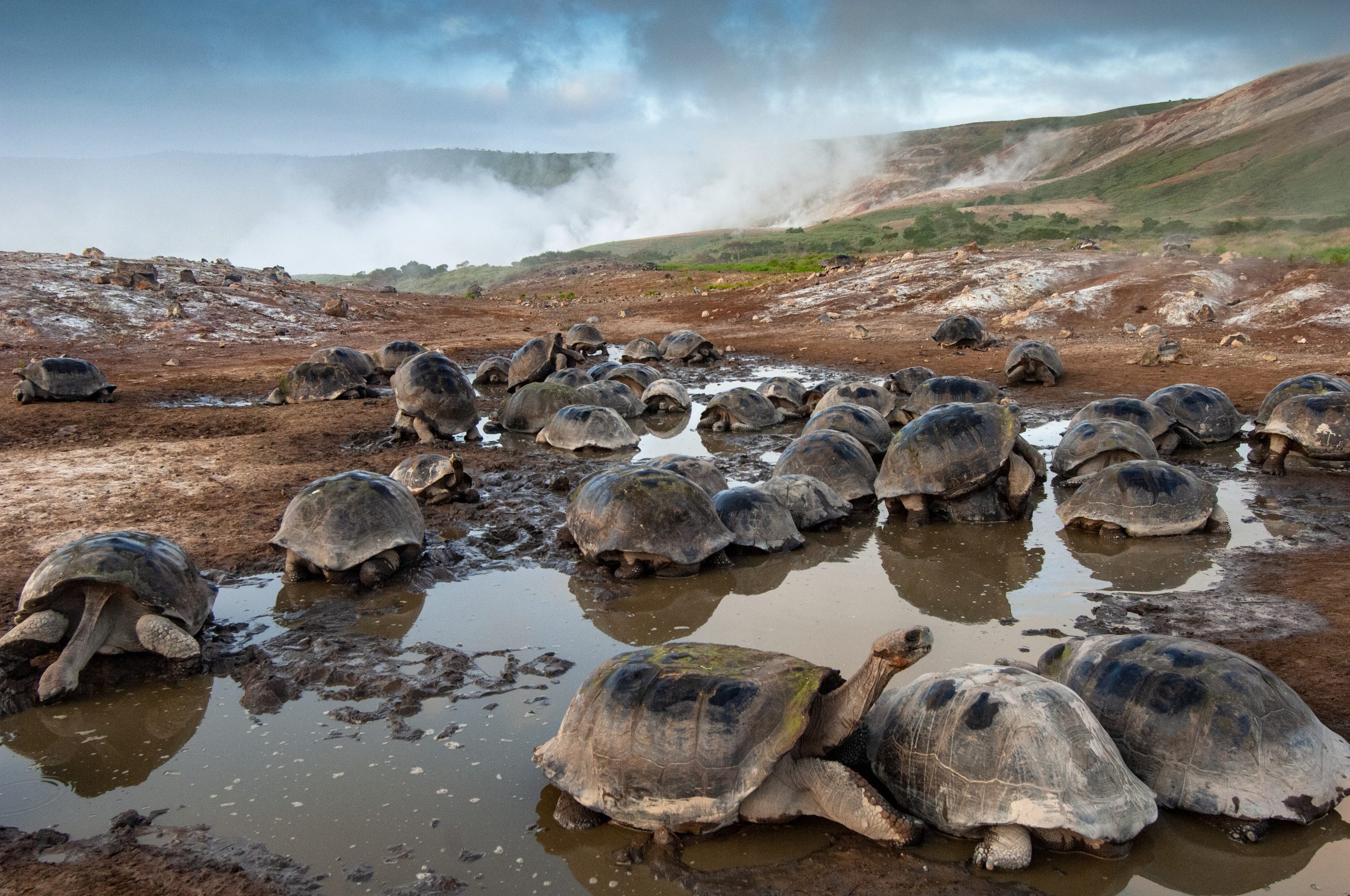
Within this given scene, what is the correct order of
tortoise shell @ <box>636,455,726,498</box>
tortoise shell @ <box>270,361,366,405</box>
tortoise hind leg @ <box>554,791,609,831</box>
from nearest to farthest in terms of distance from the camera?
tortoise hind leg @ <box>554,791,609,831</box>, tortoise shell @ <box>636,455,726,498</box>, tortoise shell @ <box>270,361,366,405</box>

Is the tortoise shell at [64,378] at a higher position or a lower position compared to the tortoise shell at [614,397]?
higher

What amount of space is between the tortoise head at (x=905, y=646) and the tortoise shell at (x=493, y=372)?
15809 millimetres

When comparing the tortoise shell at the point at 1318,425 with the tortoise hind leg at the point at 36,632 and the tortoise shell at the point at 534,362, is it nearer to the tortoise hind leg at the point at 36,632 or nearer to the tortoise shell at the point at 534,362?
the tortoise hind leg at the point at 36,632

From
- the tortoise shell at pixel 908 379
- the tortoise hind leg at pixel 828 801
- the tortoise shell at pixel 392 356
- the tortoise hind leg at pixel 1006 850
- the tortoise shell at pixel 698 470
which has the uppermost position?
the tortoise shell at pixel 392 356

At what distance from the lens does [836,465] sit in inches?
339

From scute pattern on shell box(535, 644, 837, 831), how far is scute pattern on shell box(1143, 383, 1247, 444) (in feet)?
29.0

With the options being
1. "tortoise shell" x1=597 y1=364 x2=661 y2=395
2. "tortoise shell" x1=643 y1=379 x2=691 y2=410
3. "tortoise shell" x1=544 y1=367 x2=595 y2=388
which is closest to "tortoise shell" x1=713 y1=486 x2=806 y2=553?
"tortoise shell" x1=643 y1=379 x2=691 y2=410

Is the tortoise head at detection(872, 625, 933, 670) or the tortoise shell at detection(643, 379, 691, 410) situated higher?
the tortoise head at detection(872, 625, 933, 670)

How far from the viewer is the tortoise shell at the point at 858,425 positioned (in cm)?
1007

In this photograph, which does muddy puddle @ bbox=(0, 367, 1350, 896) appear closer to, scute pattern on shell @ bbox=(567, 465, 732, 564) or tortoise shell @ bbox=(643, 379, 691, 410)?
scute pattern on shell @ bbox=(567, 465, 732, 564)

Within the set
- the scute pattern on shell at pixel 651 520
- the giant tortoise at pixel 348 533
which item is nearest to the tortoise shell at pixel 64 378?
the giant tortoise at pixel 348 533

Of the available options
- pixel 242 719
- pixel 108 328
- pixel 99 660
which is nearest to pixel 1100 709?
pixel 242 719

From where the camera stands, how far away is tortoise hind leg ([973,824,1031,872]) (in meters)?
3.52

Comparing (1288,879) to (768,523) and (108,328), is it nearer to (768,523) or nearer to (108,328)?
(768,523)
